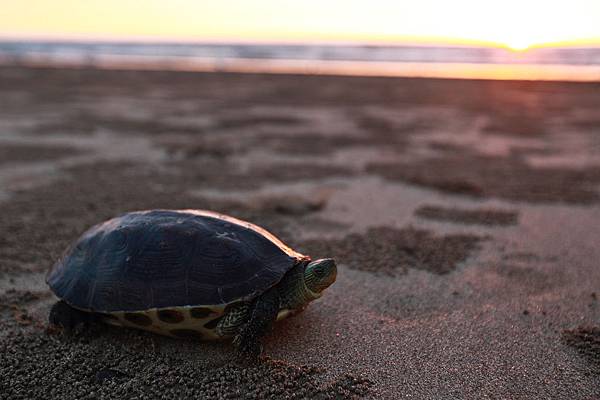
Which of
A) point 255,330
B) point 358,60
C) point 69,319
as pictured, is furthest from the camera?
point 358,60

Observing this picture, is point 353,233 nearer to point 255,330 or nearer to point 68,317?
point 255,330

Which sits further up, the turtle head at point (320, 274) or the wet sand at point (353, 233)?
the turtle head at point (320, 274)

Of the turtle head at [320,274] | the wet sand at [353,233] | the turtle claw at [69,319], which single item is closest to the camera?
the wet sand at [353,233]

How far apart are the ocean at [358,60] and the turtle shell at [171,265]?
67.7ft

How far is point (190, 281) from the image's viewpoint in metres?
3.01

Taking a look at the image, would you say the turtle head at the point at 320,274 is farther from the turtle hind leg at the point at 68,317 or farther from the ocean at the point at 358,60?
the ocean at the point at 358,60

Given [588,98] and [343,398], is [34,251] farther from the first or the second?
[588,98]

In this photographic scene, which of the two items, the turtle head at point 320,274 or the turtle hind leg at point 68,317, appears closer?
the turtle head at point 320,274

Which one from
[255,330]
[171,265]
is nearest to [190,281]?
[171,265]

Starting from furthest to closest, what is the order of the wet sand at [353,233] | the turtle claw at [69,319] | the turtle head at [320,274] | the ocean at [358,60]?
the ocean at [358,60], the turtle claw at [69,319], the turtle head at [320,274], the wet sand at [353,233]

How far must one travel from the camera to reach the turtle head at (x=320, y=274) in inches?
120

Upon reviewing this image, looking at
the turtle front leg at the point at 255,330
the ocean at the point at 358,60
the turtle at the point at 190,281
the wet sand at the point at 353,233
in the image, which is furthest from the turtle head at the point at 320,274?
the ocean at the point at 358,60

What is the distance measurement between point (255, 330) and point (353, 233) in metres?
2.40

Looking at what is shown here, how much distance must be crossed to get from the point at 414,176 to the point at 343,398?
15.9ft
